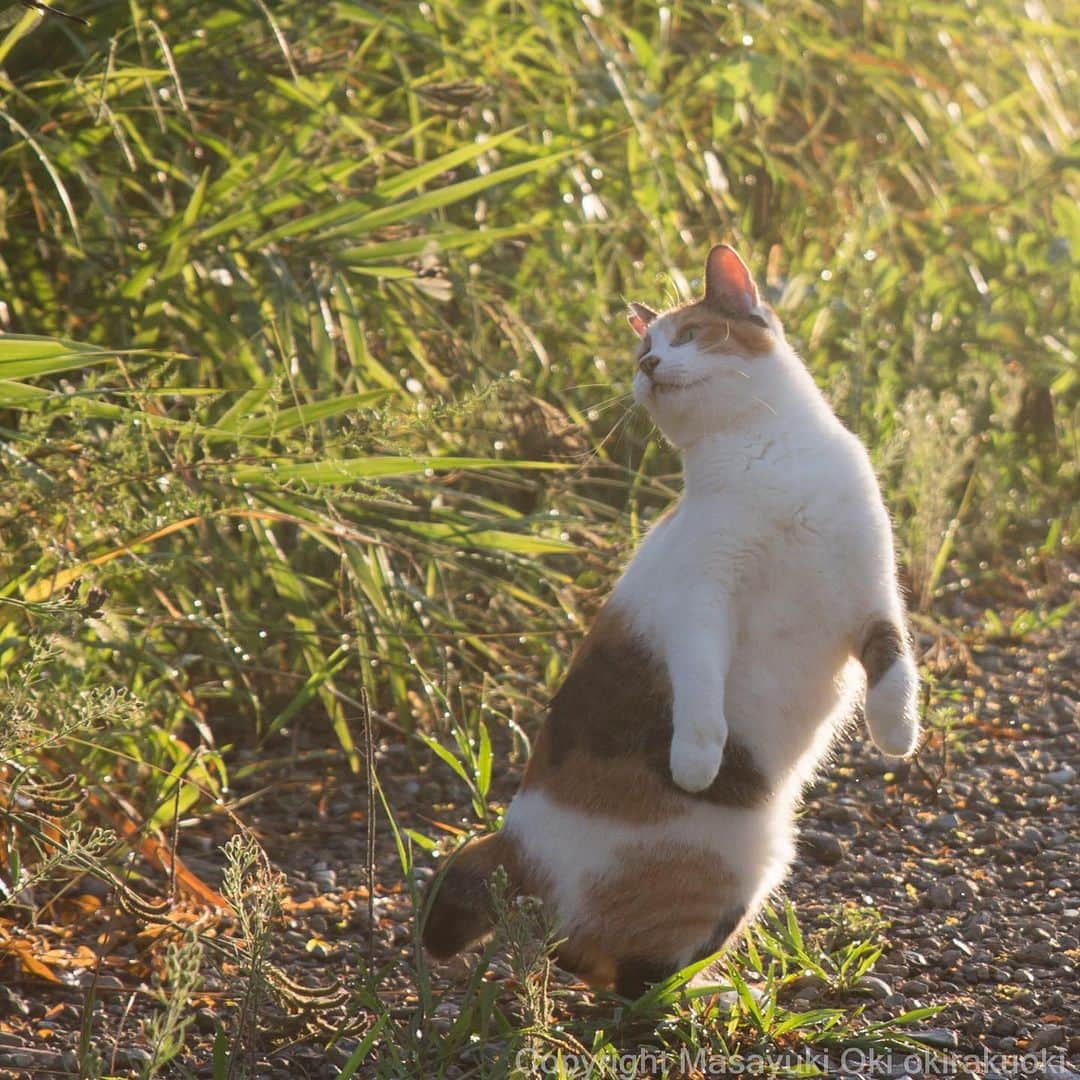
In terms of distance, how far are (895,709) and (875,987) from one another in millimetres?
424

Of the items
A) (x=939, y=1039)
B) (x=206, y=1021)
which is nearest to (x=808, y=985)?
(x=939, y=1039)

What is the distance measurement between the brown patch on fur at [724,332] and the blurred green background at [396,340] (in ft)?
1.10

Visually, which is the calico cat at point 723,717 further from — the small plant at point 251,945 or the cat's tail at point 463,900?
the small plant at point 251,945

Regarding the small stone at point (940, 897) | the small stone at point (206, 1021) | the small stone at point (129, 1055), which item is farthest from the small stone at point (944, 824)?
the small stone at point (129, 1055)

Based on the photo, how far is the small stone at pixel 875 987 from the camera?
216 cm

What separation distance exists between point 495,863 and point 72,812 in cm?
65

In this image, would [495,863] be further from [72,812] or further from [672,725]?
[72,812]

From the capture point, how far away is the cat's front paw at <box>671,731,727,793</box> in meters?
1.99

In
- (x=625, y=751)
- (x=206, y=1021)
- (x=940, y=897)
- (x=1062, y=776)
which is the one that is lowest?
(x=1062, y=776)

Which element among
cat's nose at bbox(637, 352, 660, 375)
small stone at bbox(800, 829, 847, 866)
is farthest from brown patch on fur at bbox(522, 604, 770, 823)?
small stone at bbox(800, 829, 847, 866)

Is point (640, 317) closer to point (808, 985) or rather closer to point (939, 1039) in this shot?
point (808, 985)

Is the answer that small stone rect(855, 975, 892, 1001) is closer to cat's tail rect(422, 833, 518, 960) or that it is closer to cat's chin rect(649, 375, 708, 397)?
cat's tail rect(422, 833, 518, 960)

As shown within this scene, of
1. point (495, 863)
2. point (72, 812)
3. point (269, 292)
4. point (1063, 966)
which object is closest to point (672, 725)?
point (495, 863)

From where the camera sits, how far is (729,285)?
238 cm
